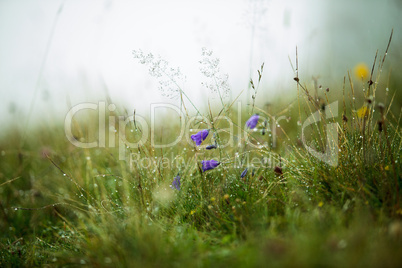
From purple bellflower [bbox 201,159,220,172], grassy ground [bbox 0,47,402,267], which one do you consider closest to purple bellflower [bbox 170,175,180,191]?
grassy ground [bbox 0,47,402,267]

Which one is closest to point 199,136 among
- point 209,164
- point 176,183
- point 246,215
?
point 209,164

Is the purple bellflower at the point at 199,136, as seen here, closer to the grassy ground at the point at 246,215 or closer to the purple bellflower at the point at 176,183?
the grassy ground at the point at 246,215

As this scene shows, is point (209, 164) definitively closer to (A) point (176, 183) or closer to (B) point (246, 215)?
(A) point (176, 183)

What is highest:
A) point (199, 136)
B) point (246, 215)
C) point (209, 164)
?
point (199, 136)

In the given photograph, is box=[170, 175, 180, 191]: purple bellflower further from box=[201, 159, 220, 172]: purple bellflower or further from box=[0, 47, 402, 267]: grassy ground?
box=[201, 159, 220, 172]: purple bellflower

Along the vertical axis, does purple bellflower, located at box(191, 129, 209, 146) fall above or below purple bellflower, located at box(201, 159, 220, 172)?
above

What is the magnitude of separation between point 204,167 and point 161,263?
762 millimetres

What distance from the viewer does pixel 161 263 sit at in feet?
3.80

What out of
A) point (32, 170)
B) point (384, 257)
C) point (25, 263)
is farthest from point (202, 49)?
point (32, 170)

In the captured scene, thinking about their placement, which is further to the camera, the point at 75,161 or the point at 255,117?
the point at 75,161

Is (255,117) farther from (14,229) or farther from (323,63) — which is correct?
(323,63)

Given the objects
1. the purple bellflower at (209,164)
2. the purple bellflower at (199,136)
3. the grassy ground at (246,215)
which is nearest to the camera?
the grassy ground at (246,215)

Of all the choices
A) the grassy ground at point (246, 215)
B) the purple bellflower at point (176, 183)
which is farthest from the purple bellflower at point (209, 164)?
the purple bellflower at point (176, 183)

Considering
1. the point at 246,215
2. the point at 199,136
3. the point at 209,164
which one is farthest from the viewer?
the point at 199,136
